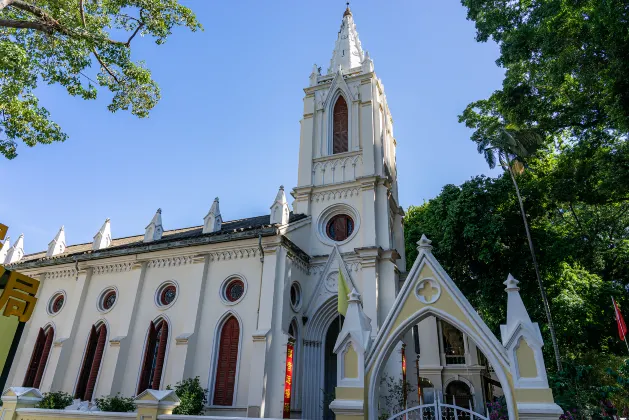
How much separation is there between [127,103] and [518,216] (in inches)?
799

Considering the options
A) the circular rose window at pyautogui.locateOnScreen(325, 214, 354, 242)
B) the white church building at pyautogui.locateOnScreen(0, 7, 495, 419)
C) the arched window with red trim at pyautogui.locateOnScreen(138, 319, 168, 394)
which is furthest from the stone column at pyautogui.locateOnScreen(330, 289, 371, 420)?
the arched window with red trim at pyautogui.locateOnScreen(138, 319, 168, 394)

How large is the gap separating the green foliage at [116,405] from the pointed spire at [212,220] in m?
8.01

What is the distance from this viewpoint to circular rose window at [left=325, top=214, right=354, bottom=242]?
64.0 ft

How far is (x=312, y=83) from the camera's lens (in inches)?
970

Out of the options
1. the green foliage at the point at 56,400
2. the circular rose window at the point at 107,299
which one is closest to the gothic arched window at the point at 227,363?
the green foliage at the point at 56,400

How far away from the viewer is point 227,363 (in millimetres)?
16281

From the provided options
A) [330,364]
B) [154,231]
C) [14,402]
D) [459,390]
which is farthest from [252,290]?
[459,390]

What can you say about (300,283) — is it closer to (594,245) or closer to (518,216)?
(518,216)

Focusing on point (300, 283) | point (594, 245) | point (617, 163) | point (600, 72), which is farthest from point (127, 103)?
point (594, 245)

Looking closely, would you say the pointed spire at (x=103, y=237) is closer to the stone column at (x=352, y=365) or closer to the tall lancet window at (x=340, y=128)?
the tall lancet window at (x=340, y=128)

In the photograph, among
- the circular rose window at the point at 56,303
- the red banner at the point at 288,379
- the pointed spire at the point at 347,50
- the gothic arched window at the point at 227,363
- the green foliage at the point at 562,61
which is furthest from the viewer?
the pointed spire at the point at 347,50

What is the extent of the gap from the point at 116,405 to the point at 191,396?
3.29 meters

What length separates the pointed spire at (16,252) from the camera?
2602 centimetres

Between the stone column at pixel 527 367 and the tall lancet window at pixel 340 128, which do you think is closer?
the stone column at pixel 527 367
